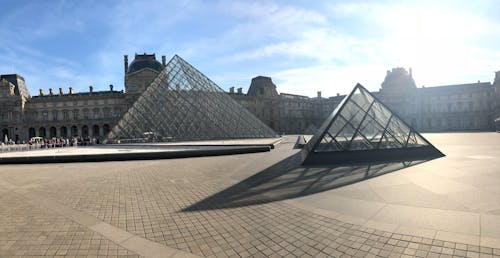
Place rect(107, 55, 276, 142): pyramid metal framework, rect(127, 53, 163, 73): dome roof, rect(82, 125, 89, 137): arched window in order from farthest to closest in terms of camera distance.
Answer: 1. rect(82, 125, 89, 137): arched window
2. rect(127, 53, 163, 73): dome roof
3. rect(107, 55, 276, 142): pyramid metal framework

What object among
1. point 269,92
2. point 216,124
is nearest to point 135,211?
point 216,124

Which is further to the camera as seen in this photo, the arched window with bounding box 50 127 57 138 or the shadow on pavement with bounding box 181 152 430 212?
the arched window with bounding box 50 127 57 138

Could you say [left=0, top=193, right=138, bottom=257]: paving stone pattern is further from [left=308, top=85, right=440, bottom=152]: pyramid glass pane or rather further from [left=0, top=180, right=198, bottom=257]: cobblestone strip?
[left=308, top=85, right=440, bottom=152]: pyramid glass pane

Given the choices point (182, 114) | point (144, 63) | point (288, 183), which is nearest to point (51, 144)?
point (182, 114)

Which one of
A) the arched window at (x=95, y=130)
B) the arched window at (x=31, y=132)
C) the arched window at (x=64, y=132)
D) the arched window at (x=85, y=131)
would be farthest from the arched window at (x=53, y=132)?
the arched window at (x=95, y=130)

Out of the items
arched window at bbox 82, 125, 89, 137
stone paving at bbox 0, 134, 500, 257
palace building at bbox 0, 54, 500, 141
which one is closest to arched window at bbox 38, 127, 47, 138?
palace building at bbox 0, 54, 500, 141

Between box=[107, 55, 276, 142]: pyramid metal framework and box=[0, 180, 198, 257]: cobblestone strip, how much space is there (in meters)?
19.7

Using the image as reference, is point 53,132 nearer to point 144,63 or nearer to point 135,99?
point 135,99

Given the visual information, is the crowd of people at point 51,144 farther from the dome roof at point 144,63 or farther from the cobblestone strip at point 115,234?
the dome roof at point 144,63

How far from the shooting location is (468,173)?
23.2 feet

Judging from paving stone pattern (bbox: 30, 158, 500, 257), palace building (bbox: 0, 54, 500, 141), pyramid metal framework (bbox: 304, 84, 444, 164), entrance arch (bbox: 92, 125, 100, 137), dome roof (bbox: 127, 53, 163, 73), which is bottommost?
paving stone pattern (bbox: 30, 158, 500, 257)

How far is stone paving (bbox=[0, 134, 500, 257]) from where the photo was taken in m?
2.99

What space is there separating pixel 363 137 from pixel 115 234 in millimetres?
9694

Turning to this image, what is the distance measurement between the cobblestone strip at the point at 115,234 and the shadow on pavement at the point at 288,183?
1218mm
